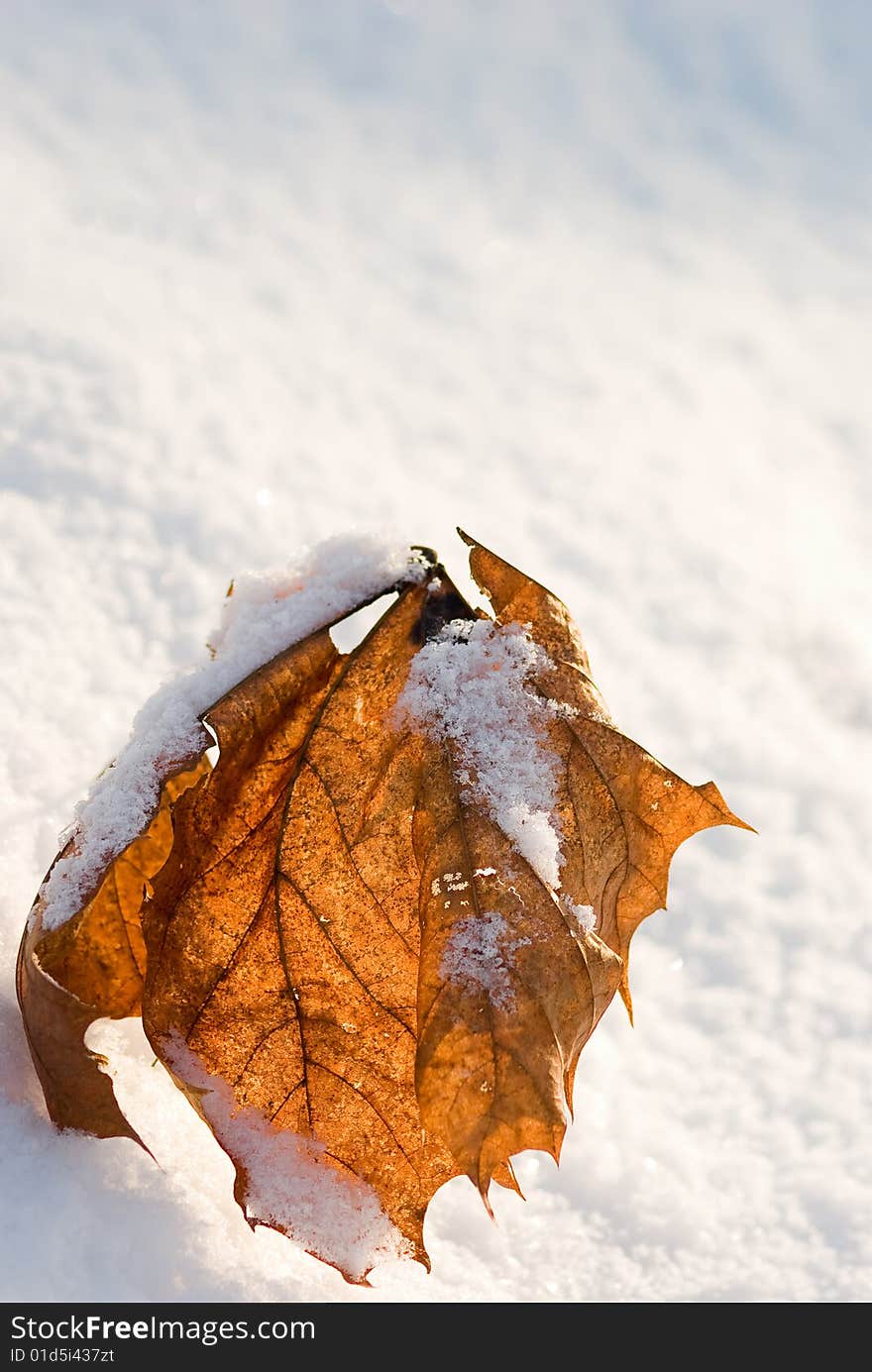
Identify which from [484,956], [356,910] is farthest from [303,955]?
[484,956]

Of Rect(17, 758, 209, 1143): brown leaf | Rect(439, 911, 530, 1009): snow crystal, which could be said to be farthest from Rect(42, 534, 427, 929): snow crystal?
Rect(439, 911, 530, 1009): snow crystal

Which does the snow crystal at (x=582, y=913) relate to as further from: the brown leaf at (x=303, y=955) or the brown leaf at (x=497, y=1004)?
the brown leaf at (x=303, y=955)

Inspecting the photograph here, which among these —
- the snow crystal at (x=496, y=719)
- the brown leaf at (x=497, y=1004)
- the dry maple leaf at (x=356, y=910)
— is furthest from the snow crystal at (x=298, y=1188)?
the snow crystal at (x=496, y=719)

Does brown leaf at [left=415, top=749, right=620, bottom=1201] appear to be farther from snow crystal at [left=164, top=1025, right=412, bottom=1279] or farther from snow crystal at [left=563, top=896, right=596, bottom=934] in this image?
snow crystal at [left=164, top=1025, right=412, bottom=1279]

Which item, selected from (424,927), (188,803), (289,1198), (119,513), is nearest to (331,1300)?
(289,1198)

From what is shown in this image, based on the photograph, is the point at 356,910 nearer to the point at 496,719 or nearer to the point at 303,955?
the point at 303,955

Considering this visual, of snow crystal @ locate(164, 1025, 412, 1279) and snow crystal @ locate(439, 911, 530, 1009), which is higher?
snow crystal @ locate(439, 911, 530, 1009)
